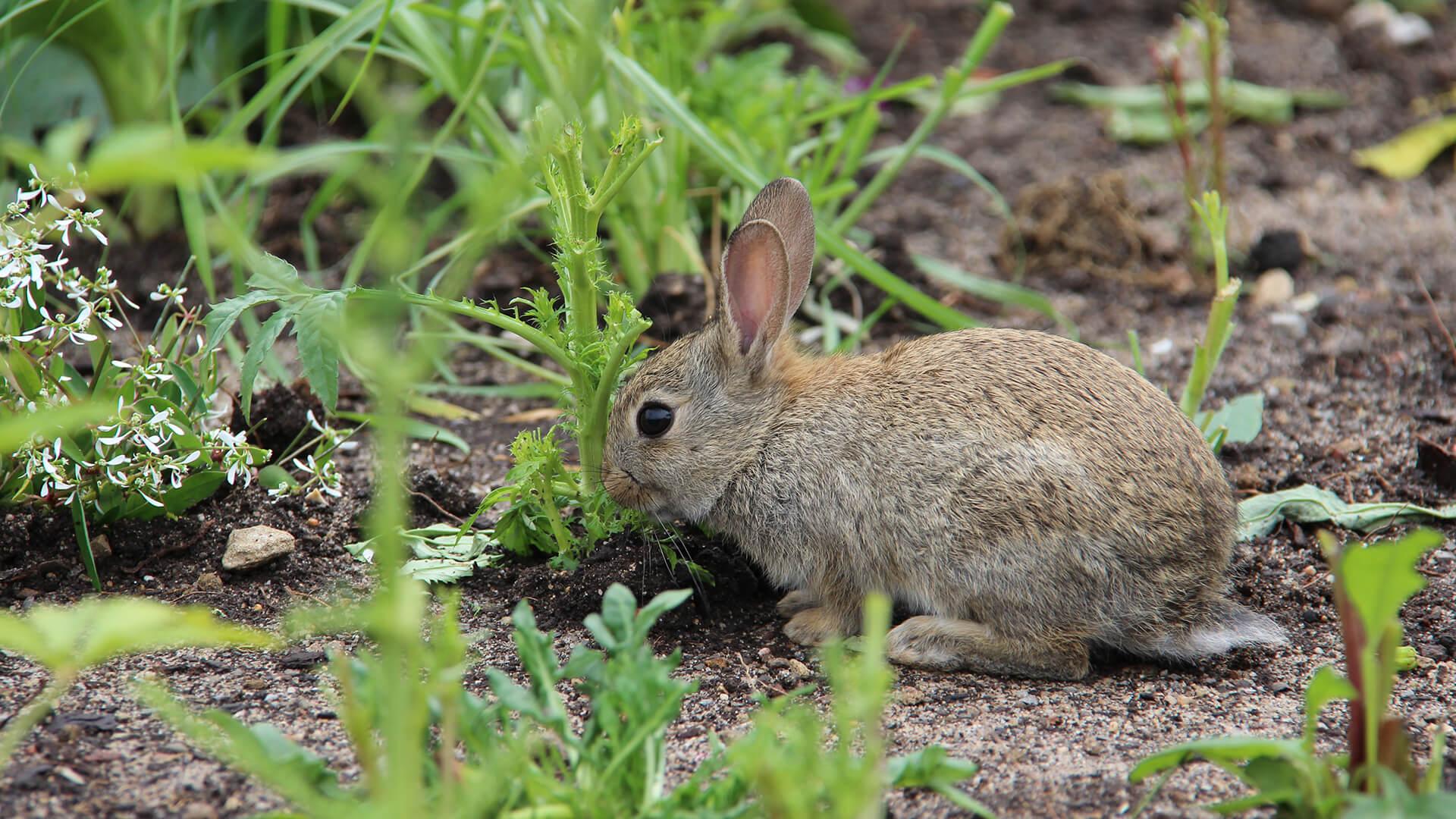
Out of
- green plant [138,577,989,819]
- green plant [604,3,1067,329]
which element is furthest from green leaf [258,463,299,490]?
green plant [604,3,1067,329]

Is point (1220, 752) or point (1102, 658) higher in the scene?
point (1220, 752)

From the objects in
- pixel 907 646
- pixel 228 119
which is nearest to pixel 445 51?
pixel 228 119

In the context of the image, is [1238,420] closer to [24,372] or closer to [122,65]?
[24,372]

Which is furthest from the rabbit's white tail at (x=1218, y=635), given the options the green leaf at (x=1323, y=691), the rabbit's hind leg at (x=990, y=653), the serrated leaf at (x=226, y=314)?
the serrated leaf at (x=226, y=314)

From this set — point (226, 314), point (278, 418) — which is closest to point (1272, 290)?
point (278, 418)

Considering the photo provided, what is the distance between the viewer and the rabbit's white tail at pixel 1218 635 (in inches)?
143

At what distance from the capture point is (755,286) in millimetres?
3994

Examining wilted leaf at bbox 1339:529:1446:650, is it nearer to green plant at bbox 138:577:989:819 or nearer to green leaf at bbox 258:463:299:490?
green plant at bbox 138:577:989:819

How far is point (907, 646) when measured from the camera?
12.0ft

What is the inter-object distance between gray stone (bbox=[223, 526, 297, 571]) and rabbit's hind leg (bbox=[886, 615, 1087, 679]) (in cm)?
172

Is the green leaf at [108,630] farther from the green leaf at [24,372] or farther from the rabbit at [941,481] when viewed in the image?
the rabbit at [941,481]

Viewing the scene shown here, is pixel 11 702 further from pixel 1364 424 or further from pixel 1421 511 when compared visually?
pixel 1364 424

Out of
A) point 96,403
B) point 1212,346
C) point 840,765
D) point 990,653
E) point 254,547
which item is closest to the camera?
point 840,765

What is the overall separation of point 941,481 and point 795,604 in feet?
2.19
